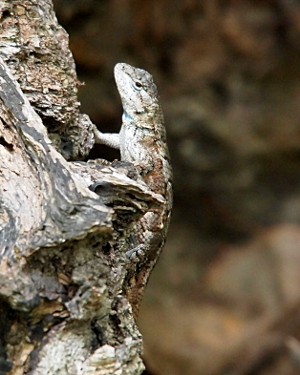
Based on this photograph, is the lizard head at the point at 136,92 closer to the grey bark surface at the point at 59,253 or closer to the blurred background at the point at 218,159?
the blurred background at the point at 218,159

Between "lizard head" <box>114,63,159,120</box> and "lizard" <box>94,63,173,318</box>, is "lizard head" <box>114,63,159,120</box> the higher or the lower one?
the higher one

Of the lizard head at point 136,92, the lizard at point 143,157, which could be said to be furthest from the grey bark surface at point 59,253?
the lizard head at point 136,92

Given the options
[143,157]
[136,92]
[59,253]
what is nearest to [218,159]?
[136,92]

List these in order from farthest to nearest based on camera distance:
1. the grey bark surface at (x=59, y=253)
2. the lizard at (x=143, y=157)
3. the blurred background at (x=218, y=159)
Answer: the blurred background at (x=218, y=159) < the lizard at (x=143, y=157) < the grey bark surface at (x=59, y=253)

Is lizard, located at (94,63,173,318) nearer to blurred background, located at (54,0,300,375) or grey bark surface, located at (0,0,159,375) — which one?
grey bark surface, located at (0,0,159,375)

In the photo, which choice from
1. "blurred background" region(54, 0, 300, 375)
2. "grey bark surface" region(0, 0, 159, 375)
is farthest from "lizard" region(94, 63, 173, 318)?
"blurred background" region(54, 0, 300, 375)

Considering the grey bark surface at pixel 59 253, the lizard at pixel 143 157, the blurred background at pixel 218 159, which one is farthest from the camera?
the blurred background at pixel 218 159
